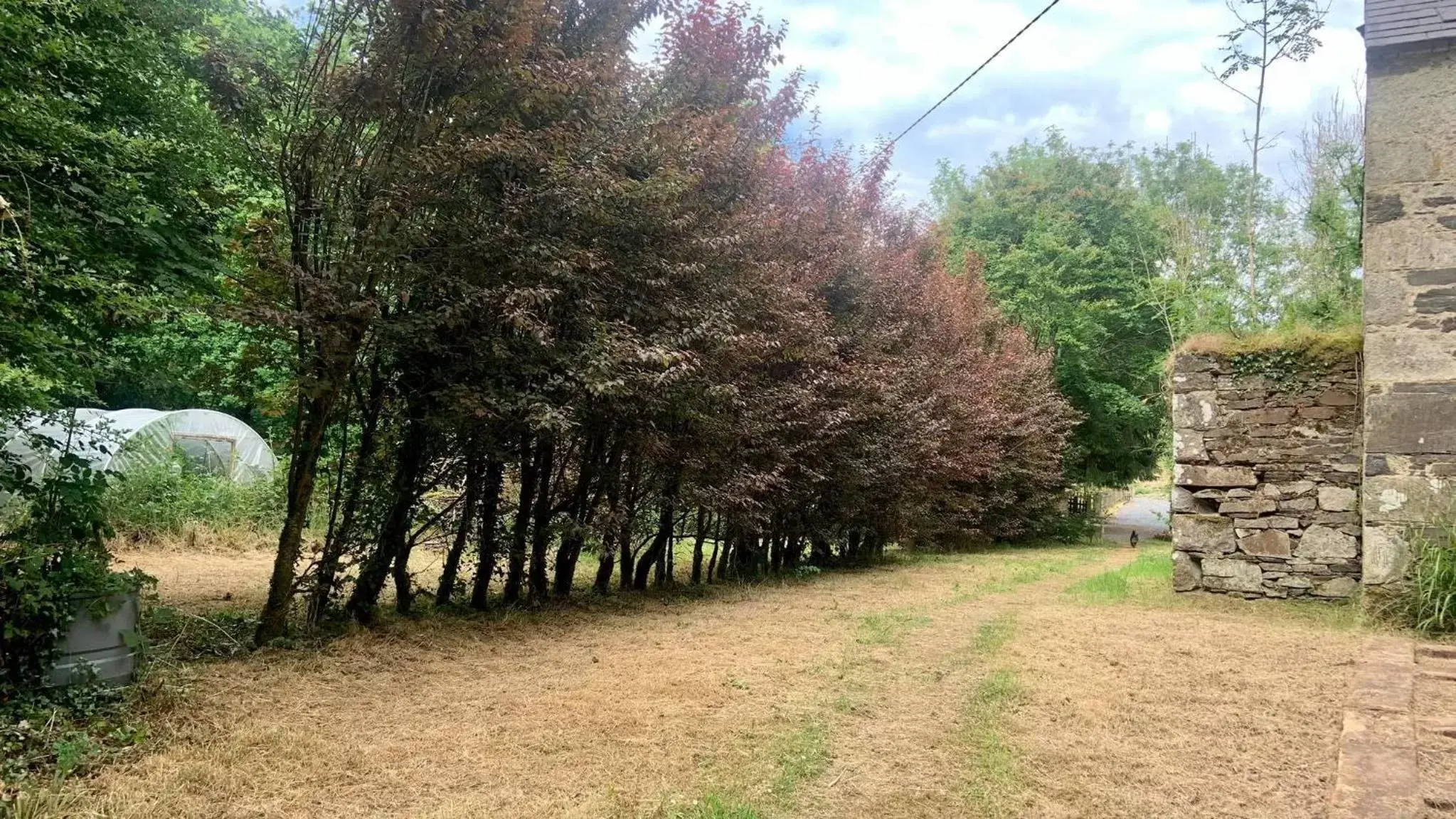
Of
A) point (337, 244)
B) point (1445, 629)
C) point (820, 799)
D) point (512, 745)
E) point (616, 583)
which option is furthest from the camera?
point (616, 583)

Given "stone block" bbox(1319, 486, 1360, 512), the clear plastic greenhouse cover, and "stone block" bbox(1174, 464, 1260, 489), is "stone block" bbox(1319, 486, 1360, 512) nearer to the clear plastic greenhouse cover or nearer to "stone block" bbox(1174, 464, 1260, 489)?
"stone block" bbox(1174, 464, 1260, 489)

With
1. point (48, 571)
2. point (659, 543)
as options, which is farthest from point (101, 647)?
point (659, 543)

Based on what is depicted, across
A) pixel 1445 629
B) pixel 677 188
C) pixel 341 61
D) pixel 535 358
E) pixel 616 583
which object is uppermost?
pixel 341 61

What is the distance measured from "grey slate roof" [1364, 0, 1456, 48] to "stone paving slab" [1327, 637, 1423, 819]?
4.41 meters

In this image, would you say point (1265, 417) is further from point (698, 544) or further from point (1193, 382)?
point (698, 544)

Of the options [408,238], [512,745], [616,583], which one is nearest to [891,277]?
[616,583]

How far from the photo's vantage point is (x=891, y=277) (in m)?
11.2

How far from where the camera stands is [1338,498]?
262 inches

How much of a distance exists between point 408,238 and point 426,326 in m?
0.53

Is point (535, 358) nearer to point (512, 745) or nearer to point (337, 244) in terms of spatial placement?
point (337, 244)

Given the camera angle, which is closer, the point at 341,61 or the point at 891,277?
the point at 341,61

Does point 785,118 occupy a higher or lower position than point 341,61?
higher

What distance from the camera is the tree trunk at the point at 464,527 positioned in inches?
233

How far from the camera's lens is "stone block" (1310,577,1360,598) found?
656cm
